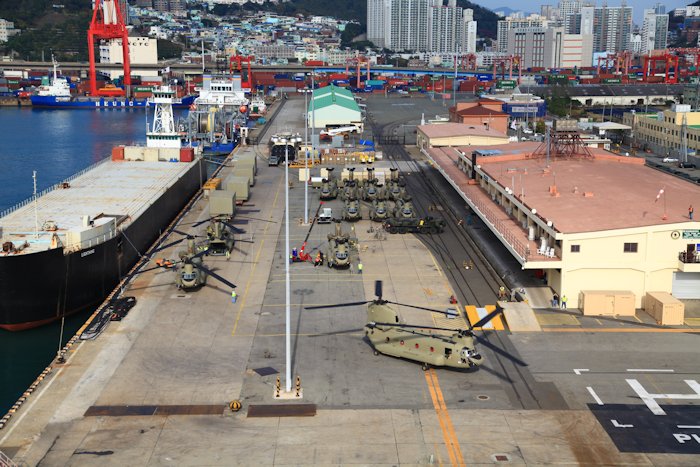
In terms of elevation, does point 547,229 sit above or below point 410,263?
above

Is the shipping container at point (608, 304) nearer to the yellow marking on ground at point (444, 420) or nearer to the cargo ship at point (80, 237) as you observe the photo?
the yellow marking on ground at point (444, 420)

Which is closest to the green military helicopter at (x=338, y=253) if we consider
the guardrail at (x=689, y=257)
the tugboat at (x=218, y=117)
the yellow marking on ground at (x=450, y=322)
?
the yellow marking on ground at (x=450, y=322)

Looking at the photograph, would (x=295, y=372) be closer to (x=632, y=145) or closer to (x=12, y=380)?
(x=12, y=380)

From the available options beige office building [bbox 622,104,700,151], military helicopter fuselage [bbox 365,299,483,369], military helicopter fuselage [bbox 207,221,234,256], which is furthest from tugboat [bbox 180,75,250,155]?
military helicopter fuselage [bbox 365,299,483,369]

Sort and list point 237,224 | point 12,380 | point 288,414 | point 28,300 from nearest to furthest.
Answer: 1. point 288,414
2. point 12,380
3. point 28,300
4. point 237,224

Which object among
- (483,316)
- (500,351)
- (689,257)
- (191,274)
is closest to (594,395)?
(500,351)

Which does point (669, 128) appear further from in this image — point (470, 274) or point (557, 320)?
point (557, 320)

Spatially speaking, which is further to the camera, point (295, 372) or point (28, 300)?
point (28, 300)

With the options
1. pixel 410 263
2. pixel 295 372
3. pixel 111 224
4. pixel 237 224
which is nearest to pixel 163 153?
pixel 237 224
